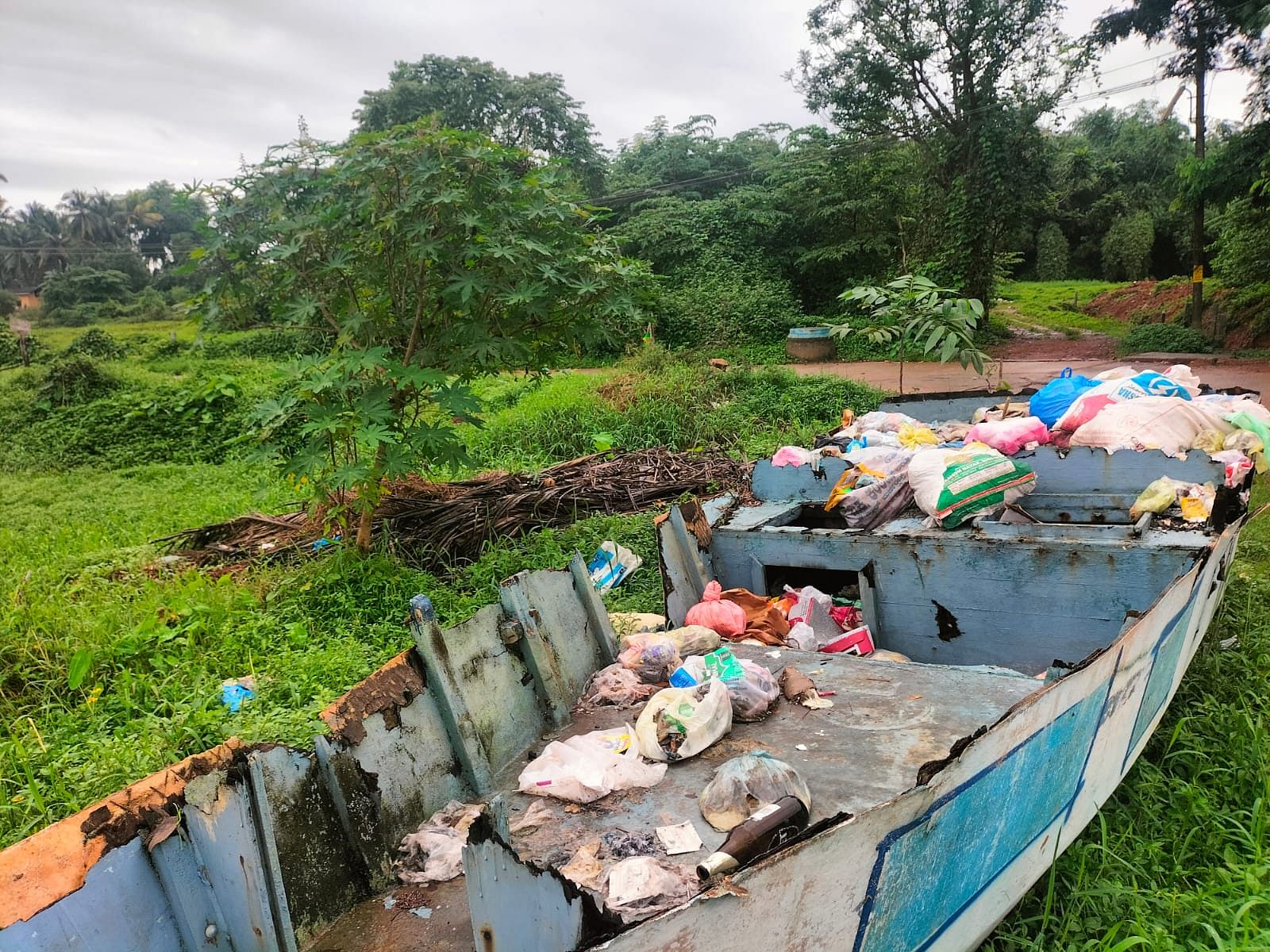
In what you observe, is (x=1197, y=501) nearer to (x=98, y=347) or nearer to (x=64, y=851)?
(x=64, y=851)

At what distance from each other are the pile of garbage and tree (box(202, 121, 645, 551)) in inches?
76.9

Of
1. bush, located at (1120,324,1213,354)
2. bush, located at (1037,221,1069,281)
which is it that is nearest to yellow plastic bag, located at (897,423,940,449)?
bush, located at (1120,324,1213,354)

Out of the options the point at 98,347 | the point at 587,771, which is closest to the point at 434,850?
the point at 587,771

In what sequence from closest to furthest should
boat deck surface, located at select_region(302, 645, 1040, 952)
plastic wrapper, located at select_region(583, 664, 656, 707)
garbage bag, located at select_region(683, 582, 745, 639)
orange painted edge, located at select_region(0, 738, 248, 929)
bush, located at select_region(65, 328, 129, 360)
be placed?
orange painted edge, located at select_region(0, 738, 248, 929) → boat deck surface, located at select_region(302, 645, 1040, 952) → plastic wrapper, located at select_region(583, 664, 656, 707) → garbage bag, located at select_region(683, 582, 745, 639) → bush, located at select_region(65, 328, 129, 360)

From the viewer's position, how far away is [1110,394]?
457 cm

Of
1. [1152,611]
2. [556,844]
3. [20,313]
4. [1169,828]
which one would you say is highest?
[20,313]

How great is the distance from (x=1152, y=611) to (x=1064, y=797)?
0.68 metres

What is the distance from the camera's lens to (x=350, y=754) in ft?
7.35

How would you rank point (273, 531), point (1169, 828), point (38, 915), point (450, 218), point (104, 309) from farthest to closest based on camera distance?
point (104, 309) → point (273, 531) → point (450, 218) → point (1169, 828) → point (38, 915)

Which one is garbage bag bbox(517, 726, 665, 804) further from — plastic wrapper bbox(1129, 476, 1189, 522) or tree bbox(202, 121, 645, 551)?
plastic wrapper bbox(1129, 476, 1189, 522)

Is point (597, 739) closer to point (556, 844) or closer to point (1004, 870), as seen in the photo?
point (556, 844)

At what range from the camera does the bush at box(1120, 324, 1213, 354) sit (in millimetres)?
A: 15023

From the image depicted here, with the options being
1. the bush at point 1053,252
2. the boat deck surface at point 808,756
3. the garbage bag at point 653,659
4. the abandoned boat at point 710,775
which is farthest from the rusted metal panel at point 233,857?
the bush at point 1053,252

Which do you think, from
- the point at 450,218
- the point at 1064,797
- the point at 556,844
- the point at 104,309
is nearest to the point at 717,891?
the point at 556,844
